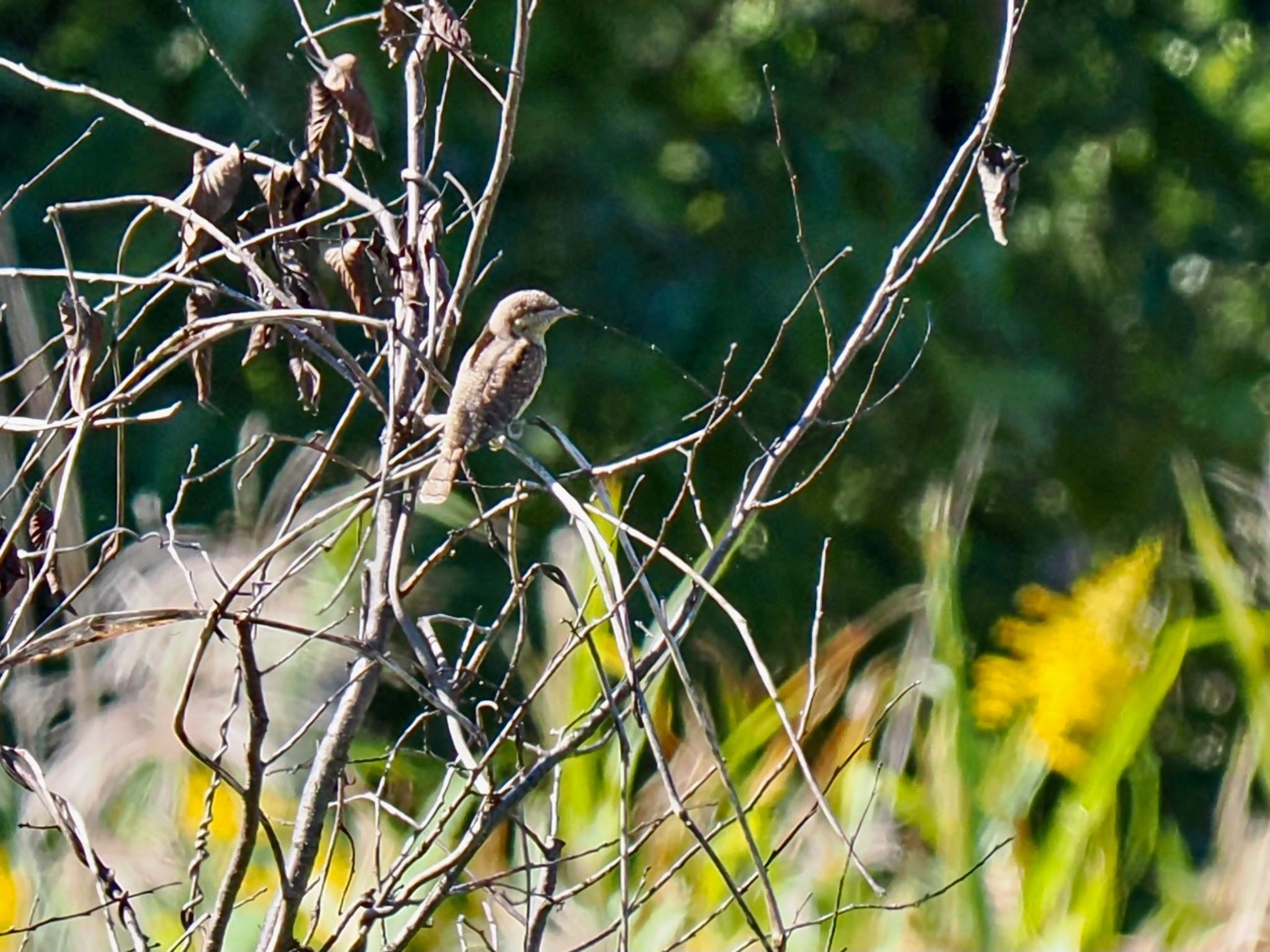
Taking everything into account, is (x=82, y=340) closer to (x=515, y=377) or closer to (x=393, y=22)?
(x=393, y=22)

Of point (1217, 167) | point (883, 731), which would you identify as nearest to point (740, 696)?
point (883, 731)

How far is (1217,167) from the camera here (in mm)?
5059

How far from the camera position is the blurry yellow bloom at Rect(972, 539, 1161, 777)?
144 inches

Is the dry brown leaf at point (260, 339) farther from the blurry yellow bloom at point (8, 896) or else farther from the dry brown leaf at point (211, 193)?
the blurry yellow bloom at point (8, 896)

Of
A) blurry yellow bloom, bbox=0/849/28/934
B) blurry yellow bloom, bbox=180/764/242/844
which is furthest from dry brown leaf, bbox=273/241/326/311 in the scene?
blurry yellow bloom, bbox=0/849/28/934

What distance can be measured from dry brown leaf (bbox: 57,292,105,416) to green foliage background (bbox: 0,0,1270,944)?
2289 millimetres

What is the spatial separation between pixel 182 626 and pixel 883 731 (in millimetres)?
1287

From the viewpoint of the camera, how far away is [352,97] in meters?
1.51

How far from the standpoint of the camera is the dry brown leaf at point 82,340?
1398mm

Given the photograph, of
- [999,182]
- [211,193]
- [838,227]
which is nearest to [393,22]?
[211,193]

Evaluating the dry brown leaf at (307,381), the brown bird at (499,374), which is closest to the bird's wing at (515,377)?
the brown bird at (499,374)

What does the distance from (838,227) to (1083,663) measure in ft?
3.94

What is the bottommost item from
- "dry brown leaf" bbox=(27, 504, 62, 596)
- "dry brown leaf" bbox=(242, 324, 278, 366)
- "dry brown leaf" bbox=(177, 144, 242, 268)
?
"dry brown leaf" bbox=(27, 504, 62, 596)

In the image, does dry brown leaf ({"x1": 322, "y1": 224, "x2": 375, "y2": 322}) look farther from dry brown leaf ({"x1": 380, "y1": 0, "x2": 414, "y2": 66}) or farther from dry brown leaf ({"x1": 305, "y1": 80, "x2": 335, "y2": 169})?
dry brown leaf ({"x1": 380, "y1": 0, "x2": 414, "y2": 66})
